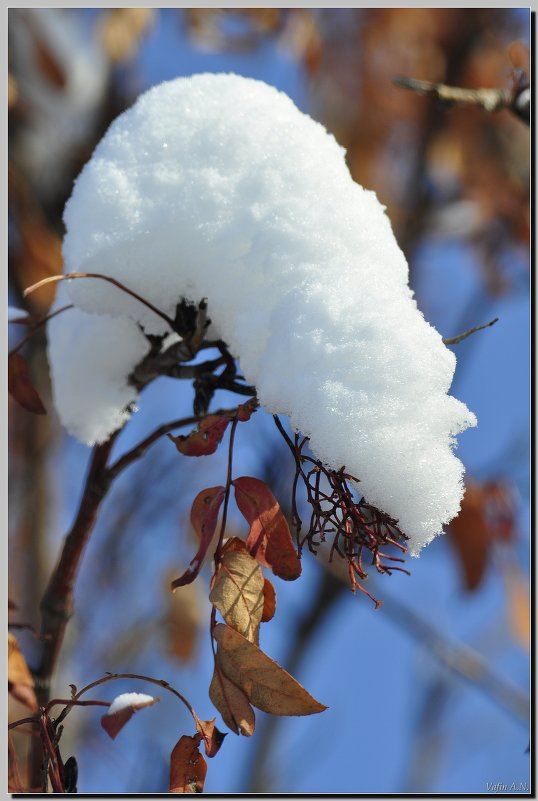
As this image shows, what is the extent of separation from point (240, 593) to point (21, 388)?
37 cm

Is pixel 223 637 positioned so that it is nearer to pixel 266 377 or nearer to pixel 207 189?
pixel 266 377

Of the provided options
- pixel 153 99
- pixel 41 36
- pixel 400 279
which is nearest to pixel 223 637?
pixel 400 279

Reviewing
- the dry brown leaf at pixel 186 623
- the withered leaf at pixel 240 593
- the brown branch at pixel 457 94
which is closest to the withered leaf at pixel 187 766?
the withered leaf at pixel 240 593

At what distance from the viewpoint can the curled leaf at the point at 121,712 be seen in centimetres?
63

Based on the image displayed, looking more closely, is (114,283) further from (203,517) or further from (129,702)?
(129,702)

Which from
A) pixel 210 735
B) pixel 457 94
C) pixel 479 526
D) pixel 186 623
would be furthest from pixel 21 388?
pixel 186 623

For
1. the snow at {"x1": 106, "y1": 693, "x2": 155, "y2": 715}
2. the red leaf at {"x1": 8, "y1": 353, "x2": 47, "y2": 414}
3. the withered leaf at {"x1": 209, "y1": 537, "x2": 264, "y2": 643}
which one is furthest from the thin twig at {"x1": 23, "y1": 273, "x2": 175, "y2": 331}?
the snow at {"x1": 106, "y1": 693, "x2": 155, "y2": 715}

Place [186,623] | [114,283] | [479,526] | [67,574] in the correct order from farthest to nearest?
[186,623]
[479,526]
[67,574]
[114,283]

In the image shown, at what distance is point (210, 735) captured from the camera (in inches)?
23.4

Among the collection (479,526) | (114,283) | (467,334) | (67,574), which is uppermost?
(479,526)

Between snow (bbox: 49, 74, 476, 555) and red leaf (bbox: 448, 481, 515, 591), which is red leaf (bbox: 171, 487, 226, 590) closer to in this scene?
snow (bbox: 49, 74, 476, 555)

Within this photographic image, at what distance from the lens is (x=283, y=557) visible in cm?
60

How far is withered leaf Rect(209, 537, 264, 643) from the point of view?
1.87 feet

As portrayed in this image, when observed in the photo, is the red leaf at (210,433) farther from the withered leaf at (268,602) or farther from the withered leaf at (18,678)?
the withered leaf at (18,678)
